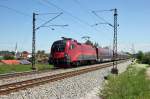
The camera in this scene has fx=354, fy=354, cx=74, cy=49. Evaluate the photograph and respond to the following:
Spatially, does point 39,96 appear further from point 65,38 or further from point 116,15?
point 65,38

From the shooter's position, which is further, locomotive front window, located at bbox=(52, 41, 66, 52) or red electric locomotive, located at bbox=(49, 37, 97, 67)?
locomotive front window, located at bbox=(52, 41, 66, 52)

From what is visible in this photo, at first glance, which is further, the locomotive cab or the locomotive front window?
the locomotive front window

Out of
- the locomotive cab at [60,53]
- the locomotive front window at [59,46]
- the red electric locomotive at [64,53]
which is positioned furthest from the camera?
the locomotive front window at [59,46]

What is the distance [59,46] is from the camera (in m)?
38.7

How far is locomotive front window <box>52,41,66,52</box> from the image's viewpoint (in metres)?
38.2

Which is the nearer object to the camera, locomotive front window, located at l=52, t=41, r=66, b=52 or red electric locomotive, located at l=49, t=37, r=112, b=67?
red electric locomotive, located at l=49, t=37, r=112, b=67

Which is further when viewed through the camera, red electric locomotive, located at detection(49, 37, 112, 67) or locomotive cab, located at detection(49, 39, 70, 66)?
red electric locomotive, located at detection(49, 37, 112, 67)

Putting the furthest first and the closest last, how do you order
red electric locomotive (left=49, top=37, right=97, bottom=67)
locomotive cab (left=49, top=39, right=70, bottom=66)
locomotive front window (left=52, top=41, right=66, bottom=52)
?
1. locomotive front window (left=52, top=41, right=66, bottom=52)
2. red electric locomotive (left=49, top=37, right=97, bottom=67)
3. locomotive cab (left=49, top=39, right=70, bottom=66)

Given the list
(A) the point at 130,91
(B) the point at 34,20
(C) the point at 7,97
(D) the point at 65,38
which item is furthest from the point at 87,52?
(C) the point at 7,97

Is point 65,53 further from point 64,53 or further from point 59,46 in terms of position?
point 59,46

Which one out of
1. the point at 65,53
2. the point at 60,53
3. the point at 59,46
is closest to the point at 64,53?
the point at 65,53

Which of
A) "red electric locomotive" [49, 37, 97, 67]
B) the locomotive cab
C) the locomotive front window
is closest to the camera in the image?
the locomotive cab

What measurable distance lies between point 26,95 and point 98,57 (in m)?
45.2

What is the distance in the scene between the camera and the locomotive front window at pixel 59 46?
38.2 metres
